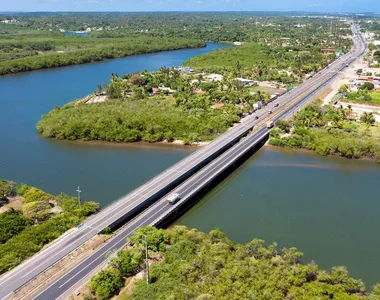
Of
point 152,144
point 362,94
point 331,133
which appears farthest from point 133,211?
point 362,94

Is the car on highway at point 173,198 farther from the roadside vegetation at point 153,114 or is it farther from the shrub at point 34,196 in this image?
the roadside vegetation at point 153,114

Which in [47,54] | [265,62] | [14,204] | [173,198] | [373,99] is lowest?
[14,204]

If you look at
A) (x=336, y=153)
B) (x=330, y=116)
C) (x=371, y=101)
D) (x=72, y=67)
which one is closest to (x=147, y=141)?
(x=336, y=153)

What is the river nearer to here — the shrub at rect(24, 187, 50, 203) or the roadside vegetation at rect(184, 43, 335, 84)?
the shrub at rect(24, 187, 50, 203)

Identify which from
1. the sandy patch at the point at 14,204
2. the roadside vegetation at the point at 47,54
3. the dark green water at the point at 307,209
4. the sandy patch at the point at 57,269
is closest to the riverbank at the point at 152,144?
the dark green water at the point at 307,209

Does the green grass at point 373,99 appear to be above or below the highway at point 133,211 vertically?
above

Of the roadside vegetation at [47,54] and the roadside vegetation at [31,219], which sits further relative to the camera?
the roadside vegetation at [47,54]

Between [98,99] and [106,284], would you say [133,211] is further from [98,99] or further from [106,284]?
[98,99]
